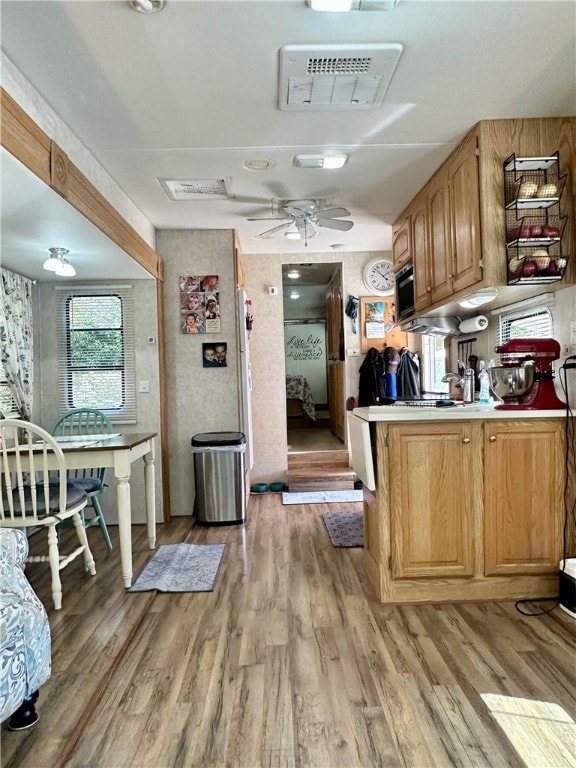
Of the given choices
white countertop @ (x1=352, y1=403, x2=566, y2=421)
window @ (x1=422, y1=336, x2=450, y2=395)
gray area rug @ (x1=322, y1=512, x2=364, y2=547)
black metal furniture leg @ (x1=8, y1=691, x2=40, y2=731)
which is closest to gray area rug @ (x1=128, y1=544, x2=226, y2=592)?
gray area rug @ (x1=322, y1=512, x2=364, y2=547)

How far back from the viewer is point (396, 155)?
107 inches

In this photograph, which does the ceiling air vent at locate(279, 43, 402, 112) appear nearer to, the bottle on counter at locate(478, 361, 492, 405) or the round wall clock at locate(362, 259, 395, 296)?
the bottle on counter at locate(478, 361, 492, 405)

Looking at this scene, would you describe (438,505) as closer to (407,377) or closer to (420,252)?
(420,252)

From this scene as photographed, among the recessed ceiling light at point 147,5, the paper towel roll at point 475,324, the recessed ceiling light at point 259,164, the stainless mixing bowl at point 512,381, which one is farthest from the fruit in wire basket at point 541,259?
the recessed ceiling light at point 147,5

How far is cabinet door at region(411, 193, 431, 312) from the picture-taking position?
3199 millimetres

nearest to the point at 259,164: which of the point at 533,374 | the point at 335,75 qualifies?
the point at 335,75

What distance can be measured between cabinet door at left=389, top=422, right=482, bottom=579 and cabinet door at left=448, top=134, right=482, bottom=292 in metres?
0.89

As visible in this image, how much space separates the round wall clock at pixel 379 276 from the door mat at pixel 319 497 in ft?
7.60

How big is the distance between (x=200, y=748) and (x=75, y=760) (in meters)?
0.39

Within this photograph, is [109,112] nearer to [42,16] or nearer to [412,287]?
[42,16]

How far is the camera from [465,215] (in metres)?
2.54

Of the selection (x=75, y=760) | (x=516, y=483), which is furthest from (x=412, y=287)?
(x=75, y=760)

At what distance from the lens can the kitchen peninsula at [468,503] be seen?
2.29 metres

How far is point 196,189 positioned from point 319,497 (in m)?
3.03
